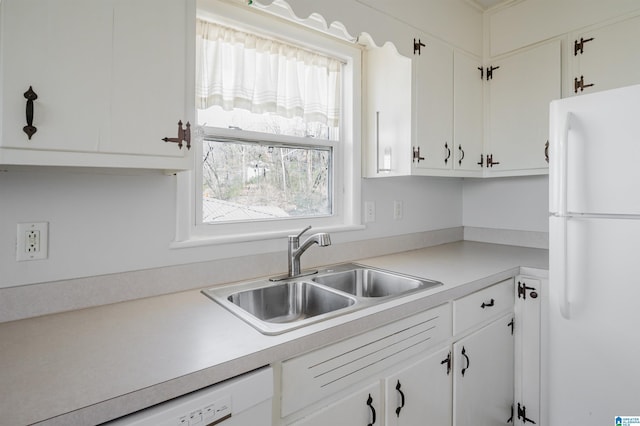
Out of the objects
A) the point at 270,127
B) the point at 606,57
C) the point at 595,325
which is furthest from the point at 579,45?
the point at 270,127

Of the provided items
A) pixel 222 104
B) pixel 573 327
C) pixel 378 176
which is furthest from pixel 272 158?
pixel 573 327

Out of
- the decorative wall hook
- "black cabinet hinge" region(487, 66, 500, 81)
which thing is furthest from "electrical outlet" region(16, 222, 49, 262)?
"black cabinet hinge" region(487, 66, 500, 81)

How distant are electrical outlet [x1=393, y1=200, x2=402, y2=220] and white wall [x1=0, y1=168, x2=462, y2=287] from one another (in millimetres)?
1052

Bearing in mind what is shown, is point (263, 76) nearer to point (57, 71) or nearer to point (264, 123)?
point (264, 123)

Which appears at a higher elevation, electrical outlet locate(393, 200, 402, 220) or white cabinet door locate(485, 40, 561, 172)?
white cabinet door locate(485, 40, 561, 172)

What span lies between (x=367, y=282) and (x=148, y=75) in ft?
4.20

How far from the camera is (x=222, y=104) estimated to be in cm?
153

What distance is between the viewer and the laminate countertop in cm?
65

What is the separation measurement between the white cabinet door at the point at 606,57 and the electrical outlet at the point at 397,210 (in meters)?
1.18

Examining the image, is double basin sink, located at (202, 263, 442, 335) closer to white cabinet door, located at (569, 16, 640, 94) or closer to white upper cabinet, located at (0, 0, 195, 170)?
white upper cabinet, located at (0, 0, 195, 170)

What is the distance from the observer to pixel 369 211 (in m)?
2.04

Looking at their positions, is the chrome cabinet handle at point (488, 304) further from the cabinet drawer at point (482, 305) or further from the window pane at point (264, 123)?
the window pane at point (264, 123)

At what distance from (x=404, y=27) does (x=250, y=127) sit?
974 mm

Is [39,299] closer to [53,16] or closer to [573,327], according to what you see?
[53,16]
